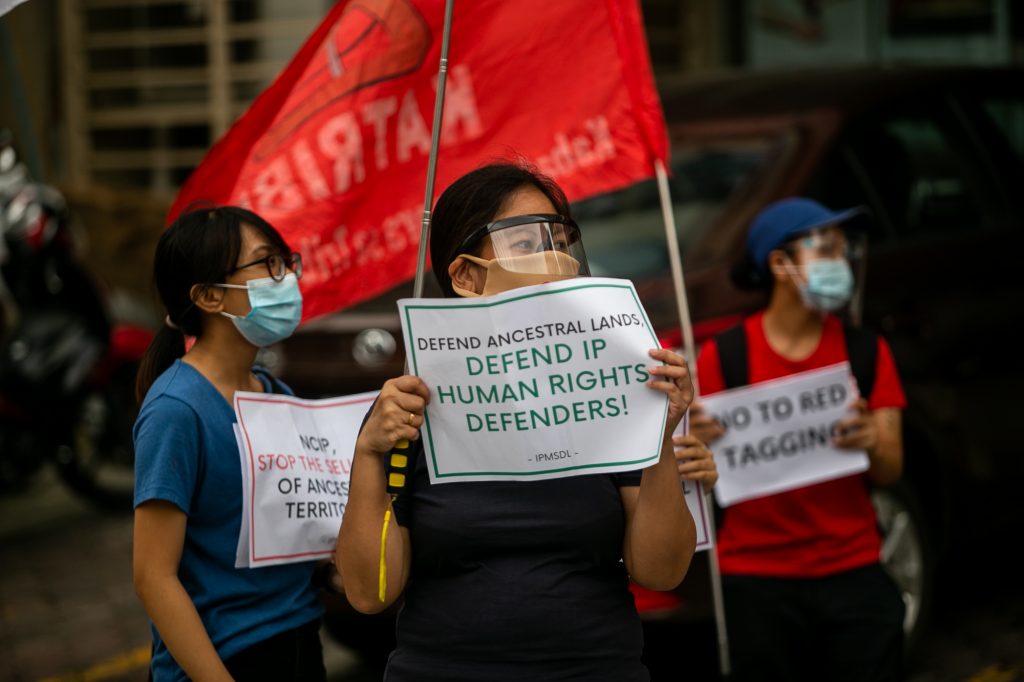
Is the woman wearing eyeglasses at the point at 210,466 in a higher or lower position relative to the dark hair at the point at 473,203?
lower

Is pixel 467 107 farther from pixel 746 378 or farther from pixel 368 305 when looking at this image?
pixel 368 305

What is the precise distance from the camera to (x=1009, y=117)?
6082 millimetres

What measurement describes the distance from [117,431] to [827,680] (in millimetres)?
5059

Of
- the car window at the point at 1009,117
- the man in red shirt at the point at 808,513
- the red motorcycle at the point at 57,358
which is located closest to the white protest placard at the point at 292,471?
the man in red shirt at the point at 808,513

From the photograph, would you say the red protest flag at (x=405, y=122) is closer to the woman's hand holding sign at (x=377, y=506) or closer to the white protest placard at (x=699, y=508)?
the white protest placard at (x=699, y=508)

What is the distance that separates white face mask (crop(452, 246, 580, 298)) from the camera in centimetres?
240

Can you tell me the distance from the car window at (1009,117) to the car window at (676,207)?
120 cm

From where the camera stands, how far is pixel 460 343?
7.77ft

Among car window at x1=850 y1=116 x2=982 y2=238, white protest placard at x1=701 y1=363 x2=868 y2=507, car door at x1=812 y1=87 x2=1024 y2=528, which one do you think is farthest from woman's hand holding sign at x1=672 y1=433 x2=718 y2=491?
car window at x1=850 y1=116 x2=982 y2=238

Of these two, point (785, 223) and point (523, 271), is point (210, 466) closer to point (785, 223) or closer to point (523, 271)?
point (523, 271)

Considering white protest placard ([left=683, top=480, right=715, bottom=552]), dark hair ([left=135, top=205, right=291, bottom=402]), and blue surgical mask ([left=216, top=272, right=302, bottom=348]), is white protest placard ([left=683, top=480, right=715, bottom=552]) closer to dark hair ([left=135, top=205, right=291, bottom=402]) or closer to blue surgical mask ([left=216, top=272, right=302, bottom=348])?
blue surgical mask ([left=216, top=272, right=302, bottom=348])

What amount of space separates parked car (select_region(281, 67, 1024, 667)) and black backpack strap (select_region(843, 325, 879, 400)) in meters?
0.83

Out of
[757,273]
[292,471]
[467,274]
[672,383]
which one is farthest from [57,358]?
[672,383]

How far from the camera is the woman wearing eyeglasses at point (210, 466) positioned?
2676mm
